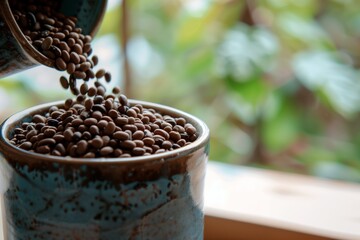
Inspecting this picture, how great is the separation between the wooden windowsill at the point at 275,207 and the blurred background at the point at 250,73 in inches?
16.6

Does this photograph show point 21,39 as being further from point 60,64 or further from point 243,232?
point 243,232

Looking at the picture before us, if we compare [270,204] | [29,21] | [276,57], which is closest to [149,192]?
[29,21]

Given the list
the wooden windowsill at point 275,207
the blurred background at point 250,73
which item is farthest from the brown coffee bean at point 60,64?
the blurred background at point 250,73

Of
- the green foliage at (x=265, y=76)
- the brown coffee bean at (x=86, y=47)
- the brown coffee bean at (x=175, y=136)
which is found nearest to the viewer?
the brown coffee bean at (x=175, y=136)

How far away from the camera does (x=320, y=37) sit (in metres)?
1.61

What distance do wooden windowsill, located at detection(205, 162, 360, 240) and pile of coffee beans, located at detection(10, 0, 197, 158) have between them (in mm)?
290

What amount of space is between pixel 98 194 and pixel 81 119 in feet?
0.44

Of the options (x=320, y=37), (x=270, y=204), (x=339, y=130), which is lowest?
(x=339, y=130)

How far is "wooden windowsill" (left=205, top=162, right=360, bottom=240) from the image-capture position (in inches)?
37.0

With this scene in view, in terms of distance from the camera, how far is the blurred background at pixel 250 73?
157 centimetres

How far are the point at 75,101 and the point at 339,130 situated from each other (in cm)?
124

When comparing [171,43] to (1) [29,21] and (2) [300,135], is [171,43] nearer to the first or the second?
(2) [300,135]

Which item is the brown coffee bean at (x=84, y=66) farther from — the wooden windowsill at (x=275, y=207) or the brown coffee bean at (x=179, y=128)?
the wooden windowsill at (x=275, y=207)

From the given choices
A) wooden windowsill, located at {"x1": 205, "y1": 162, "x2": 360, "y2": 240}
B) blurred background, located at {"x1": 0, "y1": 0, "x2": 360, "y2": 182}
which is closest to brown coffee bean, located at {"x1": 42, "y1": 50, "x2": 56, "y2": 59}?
wooden windowsill, located at {"x1": 205, "y1": 162, "x2": 360, "y2": 240}
